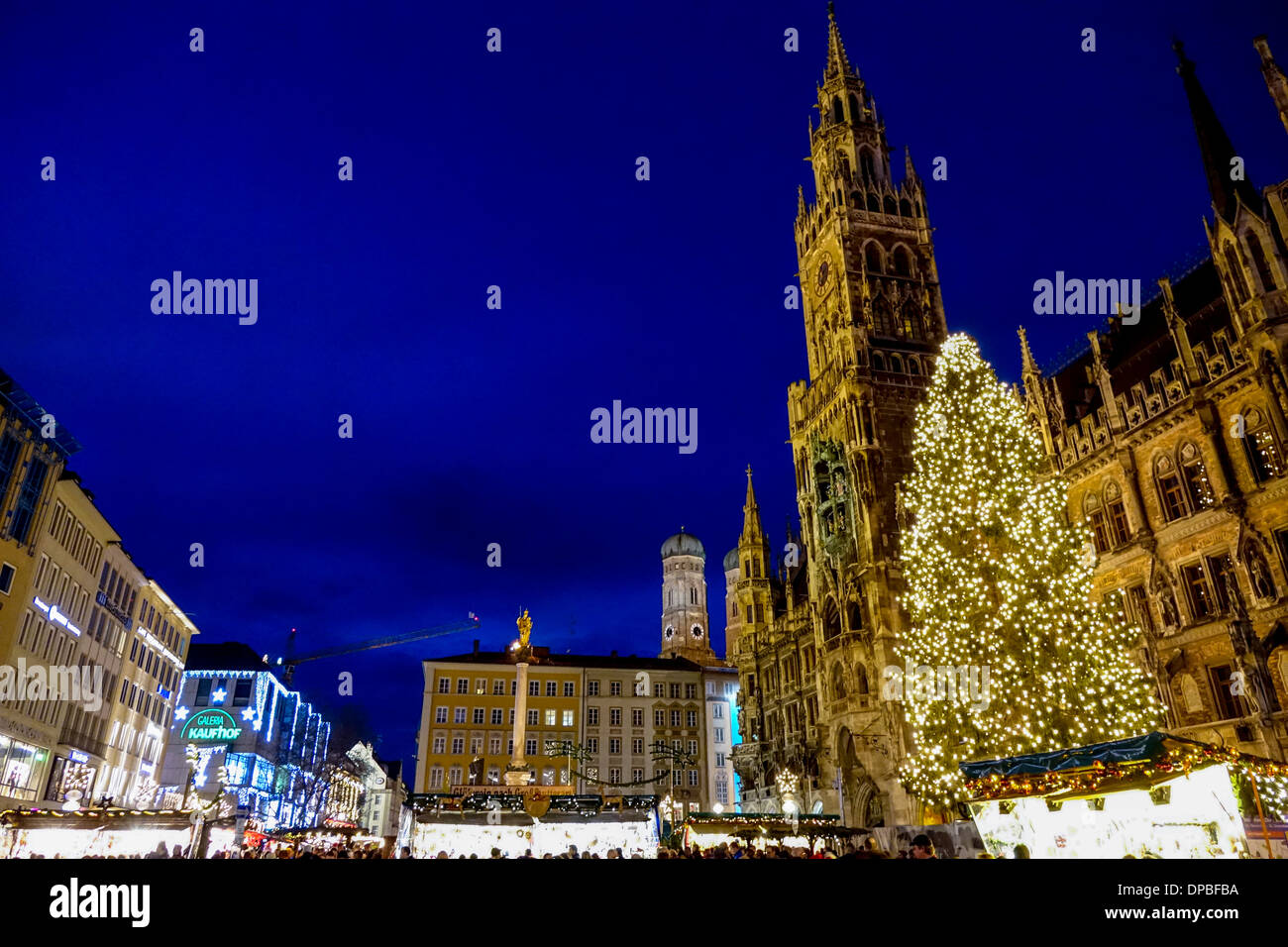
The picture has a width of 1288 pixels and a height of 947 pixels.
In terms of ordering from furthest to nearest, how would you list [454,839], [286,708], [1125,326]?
[286,708] → [1125,326] → [454,839]

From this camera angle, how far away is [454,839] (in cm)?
2939

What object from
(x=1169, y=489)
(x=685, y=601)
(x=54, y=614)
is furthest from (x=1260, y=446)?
(x=685, y=601)

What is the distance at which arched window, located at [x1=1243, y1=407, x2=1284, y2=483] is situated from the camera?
2625 centimetres

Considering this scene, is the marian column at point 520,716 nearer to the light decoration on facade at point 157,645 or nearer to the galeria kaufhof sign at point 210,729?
the light decoration on facade at point 157,645

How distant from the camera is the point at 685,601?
127 m

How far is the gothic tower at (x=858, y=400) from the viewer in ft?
159

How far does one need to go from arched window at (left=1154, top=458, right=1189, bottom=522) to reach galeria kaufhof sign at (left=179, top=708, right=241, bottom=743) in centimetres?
8389

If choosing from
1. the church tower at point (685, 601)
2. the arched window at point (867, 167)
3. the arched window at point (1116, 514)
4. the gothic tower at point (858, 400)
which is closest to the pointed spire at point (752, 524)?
the gothic tower at point (858, 400)

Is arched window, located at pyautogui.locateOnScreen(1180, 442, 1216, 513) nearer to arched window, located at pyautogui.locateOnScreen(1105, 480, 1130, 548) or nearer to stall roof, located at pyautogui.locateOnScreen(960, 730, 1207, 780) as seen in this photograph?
arched window, located at pyautogui.locateOnScreen(1105, 480, 1130, 548)

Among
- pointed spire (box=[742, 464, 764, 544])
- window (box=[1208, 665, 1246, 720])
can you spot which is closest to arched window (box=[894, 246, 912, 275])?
pointed spire (box=[742, 464, 764, 544])
